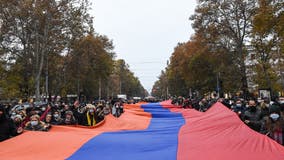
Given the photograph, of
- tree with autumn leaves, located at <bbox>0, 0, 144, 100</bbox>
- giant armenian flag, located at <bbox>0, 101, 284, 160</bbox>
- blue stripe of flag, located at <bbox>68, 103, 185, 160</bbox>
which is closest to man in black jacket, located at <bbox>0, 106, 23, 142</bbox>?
giant armenian flag, located at <bbox>0, 101, 284, 160</bbox>

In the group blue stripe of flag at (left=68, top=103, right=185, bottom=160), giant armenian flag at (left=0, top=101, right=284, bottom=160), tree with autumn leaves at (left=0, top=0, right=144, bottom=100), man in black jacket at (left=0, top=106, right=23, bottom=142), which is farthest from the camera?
tree with autumn leaves at (left=0, top=0, right=144, bottom=100)

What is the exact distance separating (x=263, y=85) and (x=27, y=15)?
28091 mm

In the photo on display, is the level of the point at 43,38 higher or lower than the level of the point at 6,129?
higher

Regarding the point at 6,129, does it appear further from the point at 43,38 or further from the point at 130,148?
the point at 43,38

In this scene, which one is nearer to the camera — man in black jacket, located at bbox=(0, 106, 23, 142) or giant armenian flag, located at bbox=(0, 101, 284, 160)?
giant armenian flag, located at bbox=(0, 101, 284, 160)

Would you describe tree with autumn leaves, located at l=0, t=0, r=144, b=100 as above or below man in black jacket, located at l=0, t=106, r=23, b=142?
above

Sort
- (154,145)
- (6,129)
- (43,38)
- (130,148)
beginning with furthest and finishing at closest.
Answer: (43,38)
(6,129)
(154,145)
(130,148)

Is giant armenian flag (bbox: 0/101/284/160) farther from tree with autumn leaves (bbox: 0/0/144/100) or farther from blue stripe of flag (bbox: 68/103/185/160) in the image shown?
tree with autumn leaves (bbox: 0/0/144/100)

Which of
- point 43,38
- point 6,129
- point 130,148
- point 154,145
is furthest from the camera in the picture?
point 43,38

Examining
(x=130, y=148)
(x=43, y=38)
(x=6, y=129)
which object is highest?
(x=43, y=38)

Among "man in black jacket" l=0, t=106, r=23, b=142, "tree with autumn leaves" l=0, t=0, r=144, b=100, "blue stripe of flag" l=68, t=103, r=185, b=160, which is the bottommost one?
"blue stripe of flag" l=68, t=103, r=185, b=160

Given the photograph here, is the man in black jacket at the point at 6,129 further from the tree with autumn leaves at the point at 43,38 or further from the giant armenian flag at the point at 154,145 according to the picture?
the tree with autumn leaves at the point at 43,38

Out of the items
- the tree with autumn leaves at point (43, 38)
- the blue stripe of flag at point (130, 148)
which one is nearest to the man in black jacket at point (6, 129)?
the blue stripe of flag at point (130, 148)

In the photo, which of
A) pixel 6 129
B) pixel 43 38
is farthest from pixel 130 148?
pixel 43 38
